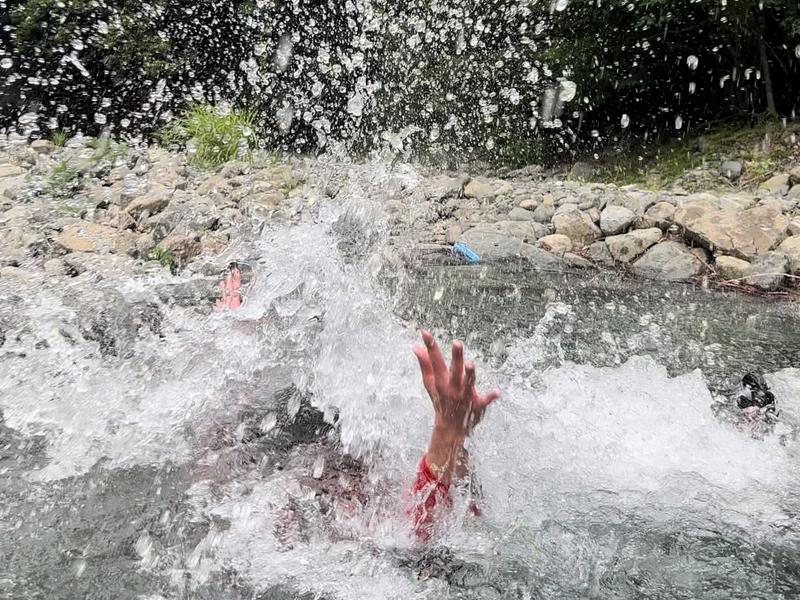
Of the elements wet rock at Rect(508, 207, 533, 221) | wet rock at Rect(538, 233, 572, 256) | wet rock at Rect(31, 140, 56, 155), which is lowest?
wet rock at Rect(538, 233, 572, 256)

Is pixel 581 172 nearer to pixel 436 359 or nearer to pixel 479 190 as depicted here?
pixel 479 190

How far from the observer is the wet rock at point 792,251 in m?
5.75

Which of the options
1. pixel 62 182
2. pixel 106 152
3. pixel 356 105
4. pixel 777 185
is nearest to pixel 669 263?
pixel 777 185

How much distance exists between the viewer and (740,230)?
243 inches

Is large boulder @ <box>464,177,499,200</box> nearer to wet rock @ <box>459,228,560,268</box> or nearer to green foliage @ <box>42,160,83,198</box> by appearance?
wet rock @ <box>459,228,560,268</box>

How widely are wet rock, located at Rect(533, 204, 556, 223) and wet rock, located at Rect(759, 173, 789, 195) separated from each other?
2.56 m

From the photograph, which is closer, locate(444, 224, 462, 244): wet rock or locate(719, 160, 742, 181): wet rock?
locate(444, 224, 462, 244): wet rock

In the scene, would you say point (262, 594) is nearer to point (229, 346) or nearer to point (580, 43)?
point (229, 346)

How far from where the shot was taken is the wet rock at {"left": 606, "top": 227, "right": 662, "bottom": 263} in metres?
6.36

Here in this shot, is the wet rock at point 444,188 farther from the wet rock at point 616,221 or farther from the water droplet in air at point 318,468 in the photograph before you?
the water droplet in air at point 318,468

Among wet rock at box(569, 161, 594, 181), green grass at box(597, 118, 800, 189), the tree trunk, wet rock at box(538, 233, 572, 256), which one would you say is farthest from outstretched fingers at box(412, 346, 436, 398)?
the tree trunk

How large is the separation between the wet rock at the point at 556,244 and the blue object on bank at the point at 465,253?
668mm

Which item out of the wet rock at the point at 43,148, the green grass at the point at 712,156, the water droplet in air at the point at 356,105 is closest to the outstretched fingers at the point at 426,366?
the green grass at the point at 712,156

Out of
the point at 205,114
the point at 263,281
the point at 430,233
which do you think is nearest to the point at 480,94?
the point at 205,114
